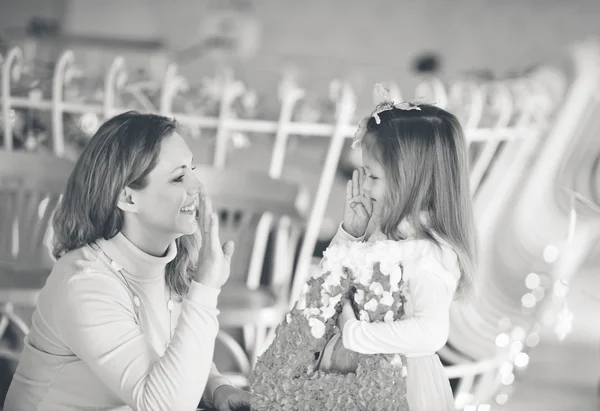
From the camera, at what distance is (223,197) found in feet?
7.20

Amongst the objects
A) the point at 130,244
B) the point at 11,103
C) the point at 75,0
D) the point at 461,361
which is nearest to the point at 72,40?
the point at 75,0

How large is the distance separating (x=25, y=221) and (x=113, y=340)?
1251 mm

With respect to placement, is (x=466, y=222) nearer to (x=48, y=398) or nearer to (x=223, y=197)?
(x=48, y=398)

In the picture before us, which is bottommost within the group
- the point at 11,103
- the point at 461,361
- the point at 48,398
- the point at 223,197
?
the point at 461,361

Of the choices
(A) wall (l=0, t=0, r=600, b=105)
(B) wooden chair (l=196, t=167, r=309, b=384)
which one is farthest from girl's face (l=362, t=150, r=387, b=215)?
(A) wall (l=0, t=0, r=600, b=105)

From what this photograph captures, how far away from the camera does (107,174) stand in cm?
129

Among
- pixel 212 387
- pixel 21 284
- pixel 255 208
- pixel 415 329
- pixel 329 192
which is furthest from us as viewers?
pixel 329 192

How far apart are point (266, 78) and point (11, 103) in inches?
165

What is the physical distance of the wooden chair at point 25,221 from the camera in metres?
2.11

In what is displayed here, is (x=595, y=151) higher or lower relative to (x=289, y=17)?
lower

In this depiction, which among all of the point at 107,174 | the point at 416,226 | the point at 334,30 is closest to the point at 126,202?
the point at 107,174

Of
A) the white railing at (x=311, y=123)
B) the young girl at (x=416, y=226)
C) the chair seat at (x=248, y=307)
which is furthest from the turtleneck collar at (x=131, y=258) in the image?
the white railing at (x=311, y=123)

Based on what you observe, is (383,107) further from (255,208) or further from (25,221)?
(25,221)

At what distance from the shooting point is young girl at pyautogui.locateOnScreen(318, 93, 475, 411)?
1155 millimetres
